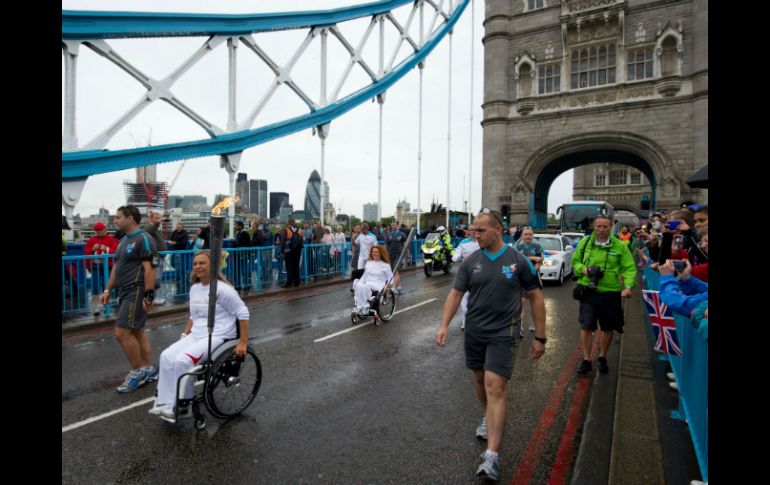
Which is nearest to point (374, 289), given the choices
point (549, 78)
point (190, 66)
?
point (190, 66)

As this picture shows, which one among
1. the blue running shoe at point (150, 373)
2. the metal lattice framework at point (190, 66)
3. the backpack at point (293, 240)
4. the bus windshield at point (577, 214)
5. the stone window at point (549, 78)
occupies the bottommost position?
the blue running shoe at point (150, 373)

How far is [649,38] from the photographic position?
29750 millimetres

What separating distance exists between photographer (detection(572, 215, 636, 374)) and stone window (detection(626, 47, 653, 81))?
3019cm

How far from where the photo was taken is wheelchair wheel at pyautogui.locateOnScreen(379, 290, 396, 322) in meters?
9.09

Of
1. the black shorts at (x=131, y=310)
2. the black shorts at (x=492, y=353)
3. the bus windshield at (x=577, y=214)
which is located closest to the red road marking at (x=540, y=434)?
the black shorts at (x=492, y=353)

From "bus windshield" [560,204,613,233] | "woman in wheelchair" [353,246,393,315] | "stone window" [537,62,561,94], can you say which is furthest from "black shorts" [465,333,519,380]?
"stone window" [537,62,561,94]

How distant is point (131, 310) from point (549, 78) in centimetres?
3325

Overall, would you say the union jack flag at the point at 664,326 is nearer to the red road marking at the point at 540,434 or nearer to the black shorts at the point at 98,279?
the red road marking at the point at 540,434

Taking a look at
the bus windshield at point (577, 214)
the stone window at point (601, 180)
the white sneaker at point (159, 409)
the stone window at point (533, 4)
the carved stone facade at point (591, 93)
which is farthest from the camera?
the stone window at point (601, 180)

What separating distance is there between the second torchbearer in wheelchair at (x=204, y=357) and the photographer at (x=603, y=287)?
4.07 metres

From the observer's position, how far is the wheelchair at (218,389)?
416cm

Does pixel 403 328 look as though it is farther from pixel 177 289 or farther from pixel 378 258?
pixel 177 289
